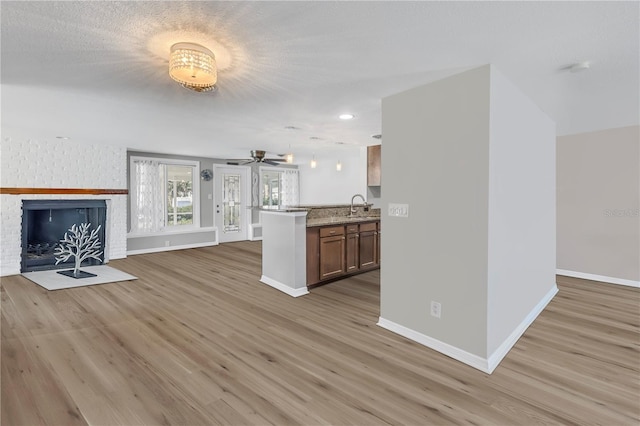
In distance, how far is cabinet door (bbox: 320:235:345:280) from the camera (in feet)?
15.0

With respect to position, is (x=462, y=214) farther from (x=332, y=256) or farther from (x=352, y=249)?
(x=352, y=249)

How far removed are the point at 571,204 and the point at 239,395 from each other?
560cm

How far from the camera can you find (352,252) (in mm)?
5012

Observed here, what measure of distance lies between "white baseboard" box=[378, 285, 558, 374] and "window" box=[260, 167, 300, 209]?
271 inches

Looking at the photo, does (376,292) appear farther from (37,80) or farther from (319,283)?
(37,80)

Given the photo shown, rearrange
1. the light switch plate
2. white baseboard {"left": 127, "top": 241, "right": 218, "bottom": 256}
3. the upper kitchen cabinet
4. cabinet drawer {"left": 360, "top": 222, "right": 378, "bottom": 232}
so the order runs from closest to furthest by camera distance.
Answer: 1. the light switch plate
2. cabinet drawer {"left": 360, "top": 222, "right": 378, "bottom": 232}
3. the upper kitchen cabinet
4. white baseboard {"left": 127, "top": 241, "right": 218, "bottom": 256}

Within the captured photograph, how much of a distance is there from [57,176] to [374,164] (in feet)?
19.2

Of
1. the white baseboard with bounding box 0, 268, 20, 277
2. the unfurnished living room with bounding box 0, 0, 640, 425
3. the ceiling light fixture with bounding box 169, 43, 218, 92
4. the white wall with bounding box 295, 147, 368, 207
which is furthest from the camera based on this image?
the white wall with bounding box 295, 147, 368, 207

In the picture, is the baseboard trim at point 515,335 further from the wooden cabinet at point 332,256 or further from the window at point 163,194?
the window at point 163,194

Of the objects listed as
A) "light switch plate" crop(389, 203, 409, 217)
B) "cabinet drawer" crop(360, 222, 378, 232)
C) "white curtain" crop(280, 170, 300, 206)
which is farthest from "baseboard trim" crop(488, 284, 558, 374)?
"white curtain" crop(280, 170, 300, 206)

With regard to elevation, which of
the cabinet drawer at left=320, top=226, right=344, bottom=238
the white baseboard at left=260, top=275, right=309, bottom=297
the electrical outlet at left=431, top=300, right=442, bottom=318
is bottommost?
the white baseboard at left=260, top=275, right=309, bottom=297

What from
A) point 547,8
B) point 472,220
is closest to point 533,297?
point 472,220

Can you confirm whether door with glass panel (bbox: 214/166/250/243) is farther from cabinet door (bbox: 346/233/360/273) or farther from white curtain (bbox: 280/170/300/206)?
cabinet door (bbox: 346/233/360/273)

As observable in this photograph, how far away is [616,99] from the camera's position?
3264mm
